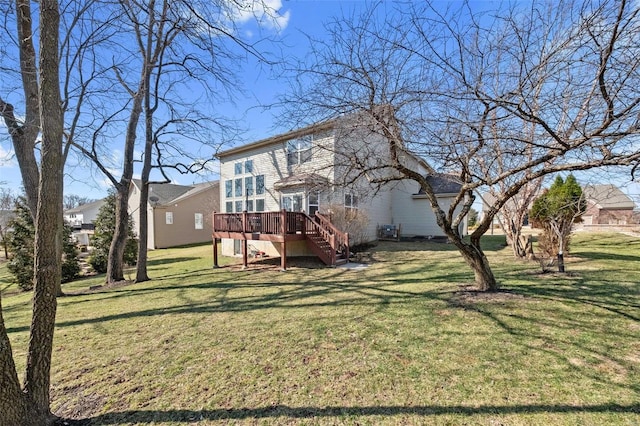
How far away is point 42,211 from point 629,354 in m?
6.48

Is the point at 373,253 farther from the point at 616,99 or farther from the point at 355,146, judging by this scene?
the point at 616,99

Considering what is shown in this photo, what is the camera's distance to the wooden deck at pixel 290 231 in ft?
34.4

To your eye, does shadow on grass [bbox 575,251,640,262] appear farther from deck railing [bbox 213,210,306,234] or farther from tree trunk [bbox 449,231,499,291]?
deck railing [bbox 213,210,306,234]

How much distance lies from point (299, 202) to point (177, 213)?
1467cm

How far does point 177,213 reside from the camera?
23.5 metres

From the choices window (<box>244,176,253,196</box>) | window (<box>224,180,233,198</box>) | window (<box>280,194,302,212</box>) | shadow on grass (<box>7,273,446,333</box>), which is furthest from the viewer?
window (<box>224,180,233,198</box>)

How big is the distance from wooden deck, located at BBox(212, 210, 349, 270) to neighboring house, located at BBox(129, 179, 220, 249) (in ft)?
43.0

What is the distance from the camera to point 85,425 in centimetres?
269

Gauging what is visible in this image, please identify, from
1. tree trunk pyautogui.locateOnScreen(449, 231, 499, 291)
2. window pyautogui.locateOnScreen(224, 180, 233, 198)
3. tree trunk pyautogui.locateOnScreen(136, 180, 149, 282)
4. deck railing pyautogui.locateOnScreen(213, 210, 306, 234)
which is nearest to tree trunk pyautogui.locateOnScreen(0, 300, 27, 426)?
tree trunk pyautogui.locateOnScreen(449, 231, 499, 291)

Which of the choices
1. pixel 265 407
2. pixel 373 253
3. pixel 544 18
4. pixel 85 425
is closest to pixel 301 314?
pixel 265 407

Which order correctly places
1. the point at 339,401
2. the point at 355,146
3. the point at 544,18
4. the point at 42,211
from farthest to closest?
1. the point at 355,146
2. the point at 544,18
3. the point at 339,401
4. the point at 42,211

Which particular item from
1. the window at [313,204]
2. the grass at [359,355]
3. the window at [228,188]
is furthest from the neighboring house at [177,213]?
the grass at [359,355]

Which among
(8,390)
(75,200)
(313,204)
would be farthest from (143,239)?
(75,200)

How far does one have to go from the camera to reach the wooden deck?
34.4 feet
